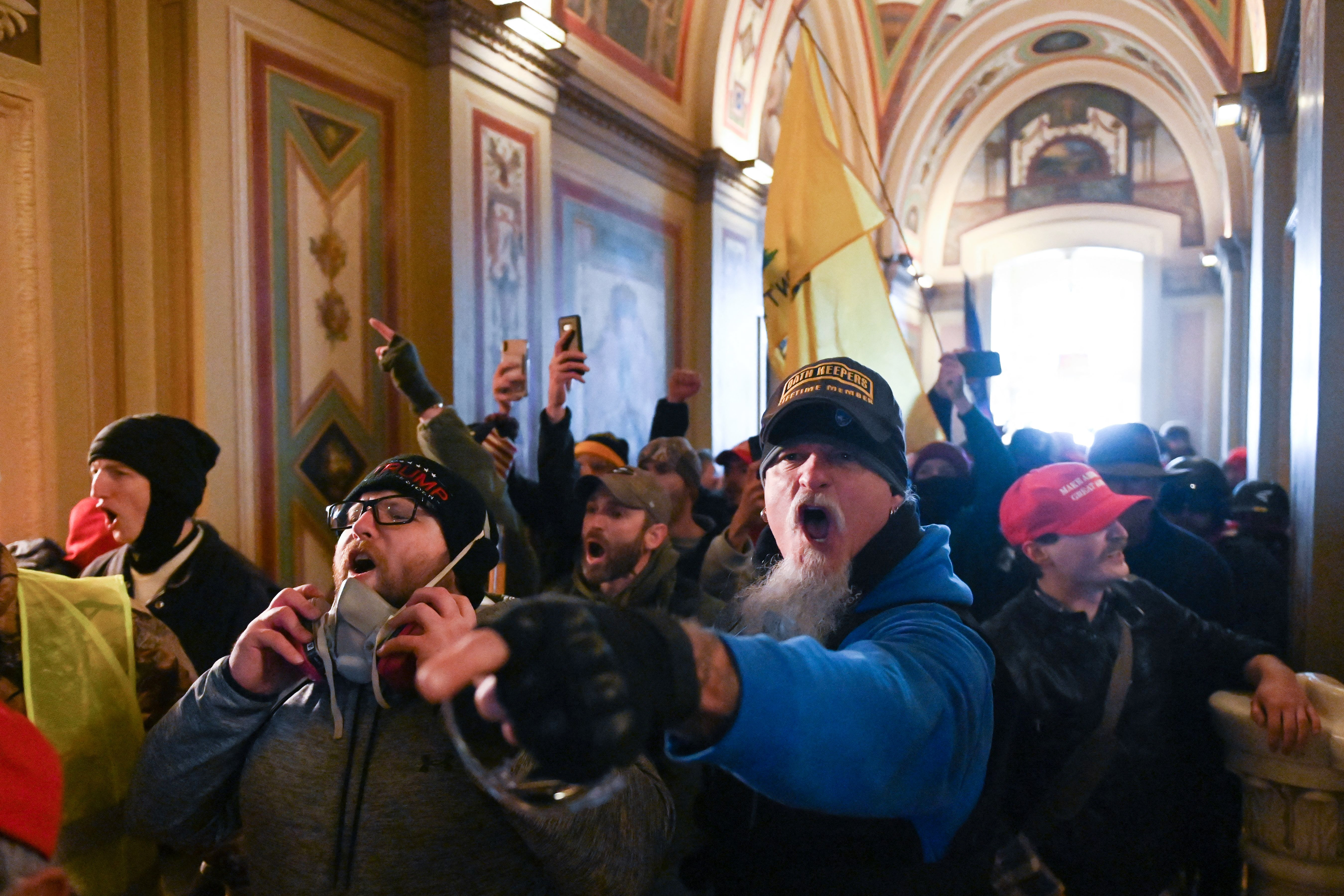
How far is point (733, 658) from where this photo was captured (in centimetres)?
79

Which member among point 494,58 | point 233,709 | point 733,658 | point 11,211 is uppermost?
point 494,58

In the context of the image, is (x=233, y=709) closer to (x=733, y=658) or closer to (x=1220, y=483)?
(x=733, y=658)

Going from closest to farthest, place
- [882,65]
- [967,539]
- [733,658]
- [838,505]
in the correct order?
[733,658] < [838,505] < [967,539] < [882,65]

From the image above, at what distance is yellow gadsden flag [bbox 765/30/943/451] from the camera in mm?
3746

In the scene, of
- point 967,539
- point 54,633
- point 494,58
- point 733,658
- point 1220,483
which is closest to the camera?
point 733,658

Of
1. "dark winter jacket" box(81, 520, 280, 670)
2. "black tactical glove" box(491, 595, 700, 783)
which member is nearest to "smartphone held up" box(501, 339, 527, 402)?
"dark winter jacket" box(81, 520, 280, 670)

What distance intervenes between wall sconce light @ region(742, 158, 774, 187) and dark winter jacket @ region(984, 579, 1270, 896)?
24.3 feet

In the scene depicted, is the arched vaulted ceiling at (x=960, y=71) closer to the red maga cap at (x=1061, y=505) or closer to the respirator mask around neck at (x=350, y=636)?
the red maga cap at (x=1061, y=505)

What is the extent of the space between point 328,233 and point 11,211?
156 cm

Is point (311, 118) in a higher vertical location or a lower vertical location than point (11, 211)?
higher

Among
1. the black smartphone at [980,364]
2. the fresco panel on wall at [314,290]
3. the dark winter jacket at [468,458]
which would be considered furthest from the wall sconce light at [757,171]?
the dark winter jacket at [468,458]

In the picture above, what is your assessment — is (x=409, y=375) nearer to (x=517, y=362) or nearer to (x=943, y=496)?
(x=517, y=362)

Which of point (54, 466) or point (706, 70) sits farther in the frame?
point (706, 70)

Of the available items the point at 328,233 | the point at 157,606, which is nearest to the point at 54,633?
the point at 157,606
